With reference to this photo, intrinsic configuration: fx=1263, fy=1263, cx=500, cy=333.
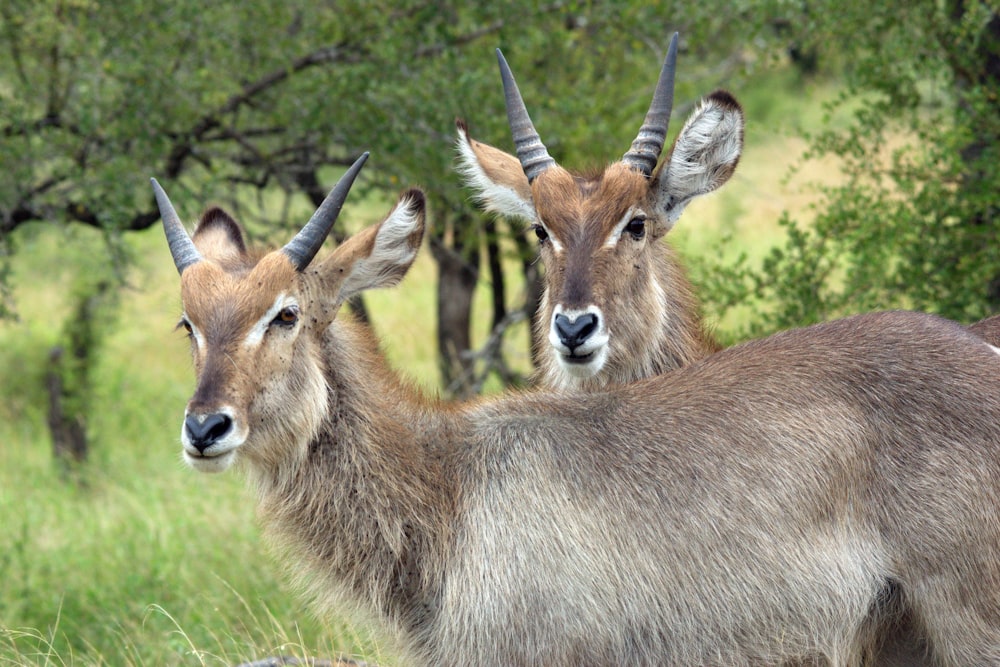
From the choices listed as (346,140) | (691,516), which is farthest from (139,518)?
(691,516)

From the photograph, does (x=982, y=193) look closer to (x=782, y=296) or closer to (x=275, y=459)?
(x=782, y=296)

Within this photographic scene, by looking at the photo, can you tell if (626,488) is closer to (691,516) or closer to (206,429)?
(691,516)

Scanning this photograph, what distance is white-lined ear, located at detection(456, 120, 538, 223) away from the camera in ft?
21.2

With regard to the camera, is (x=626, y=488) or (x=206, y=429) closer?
(x=206, y=429)

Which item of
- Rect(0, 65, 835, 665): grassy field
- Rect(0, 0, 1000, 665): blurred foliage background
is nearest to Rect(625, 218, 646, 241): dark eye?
Rect(0, 0, 1000, 665): blurred foliage background

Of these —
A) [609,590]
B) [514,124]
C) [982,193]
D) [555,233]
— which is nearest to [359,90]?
[514,124]

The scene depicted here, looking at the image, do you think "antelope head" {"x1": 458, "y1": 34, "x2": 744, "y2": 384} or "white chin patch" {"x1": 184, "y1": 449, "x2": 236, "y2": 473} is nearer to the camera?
"white chin patch" {"x1": 184, "y1": 449, "x2": 236, "y2": 473}

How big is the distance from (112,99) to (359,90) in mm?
1586

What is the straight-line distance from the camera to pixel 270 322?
4.68 meters

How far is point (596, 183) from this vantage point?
20.6ft

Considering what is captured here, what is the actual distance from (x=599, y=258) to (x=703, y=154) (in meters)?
0.86

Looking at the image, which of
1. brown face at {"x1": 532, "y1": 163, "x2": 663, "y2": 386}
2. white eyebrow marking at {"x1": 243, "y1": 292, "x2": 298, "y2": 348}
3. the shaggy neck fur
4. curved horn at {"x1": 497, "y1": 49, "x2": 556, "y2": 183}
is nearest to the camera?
white eyebrow marking at {"x1": 243, "y1": 292, "x2": 298, "y2": 348}

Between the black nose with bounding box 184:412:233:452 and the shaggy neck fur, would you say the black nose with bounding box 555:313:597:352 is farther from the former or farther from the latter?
the black nose with bounding box 184:412:233:452

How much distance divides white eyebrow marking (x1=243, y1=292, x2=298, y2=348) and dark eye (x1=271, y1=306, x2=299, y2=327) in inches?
0.6
